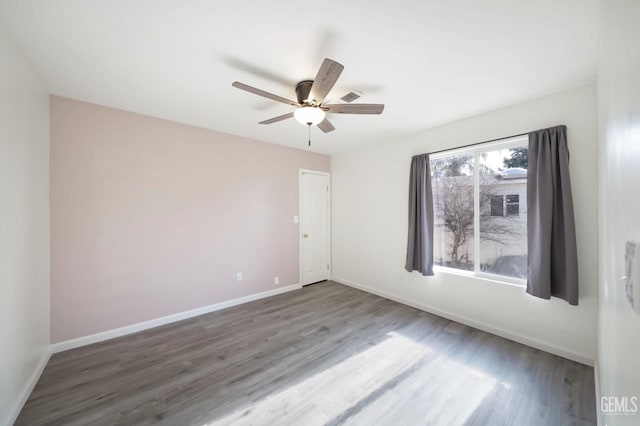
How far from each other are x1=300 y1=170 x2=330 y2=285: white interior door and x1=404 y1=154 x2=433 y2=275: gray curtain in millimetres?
1863

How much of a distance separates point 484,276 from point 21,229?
4.57 metres

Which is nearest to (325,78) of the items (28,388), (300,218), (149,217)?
(149,217)

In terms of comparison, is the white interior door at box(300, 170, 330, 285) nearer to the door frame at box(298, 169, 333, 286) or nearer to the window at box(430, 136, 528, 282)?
the door frame at box(298, 169, 333, 286)

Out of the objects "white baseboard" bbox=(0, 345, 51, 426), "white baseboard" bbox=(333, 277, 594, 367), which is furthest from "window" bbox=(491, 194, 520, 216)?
"white baseboard" bbox=(0, 345, 51, 426)

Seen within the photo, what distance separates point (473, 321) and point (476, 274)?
582 mm

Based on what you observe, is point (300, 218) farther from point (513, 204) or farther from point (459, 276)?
point (513, 204)

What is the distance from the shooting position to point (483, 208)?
9.46ft

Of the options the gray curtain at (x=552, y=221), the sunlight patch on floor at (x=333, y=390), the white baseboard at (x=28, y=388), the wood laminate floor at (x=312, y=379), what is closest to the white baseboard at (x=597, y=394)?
the wood laminate floor at (x=312, y=379)

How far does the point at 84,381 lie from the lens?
201cm

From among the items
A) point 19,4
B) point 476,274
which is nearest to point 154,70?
point 19,4

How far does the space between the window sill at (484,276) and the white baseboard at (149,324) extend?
106 inches

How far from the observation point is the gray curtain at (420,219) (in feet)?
10.8

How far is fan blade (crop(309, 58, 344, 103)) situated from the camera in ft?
5.01

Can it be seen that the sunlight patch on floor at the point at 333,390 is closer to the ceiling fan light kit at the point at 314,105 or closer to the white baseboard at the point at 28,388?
the white baseboard at the point at 28,388
